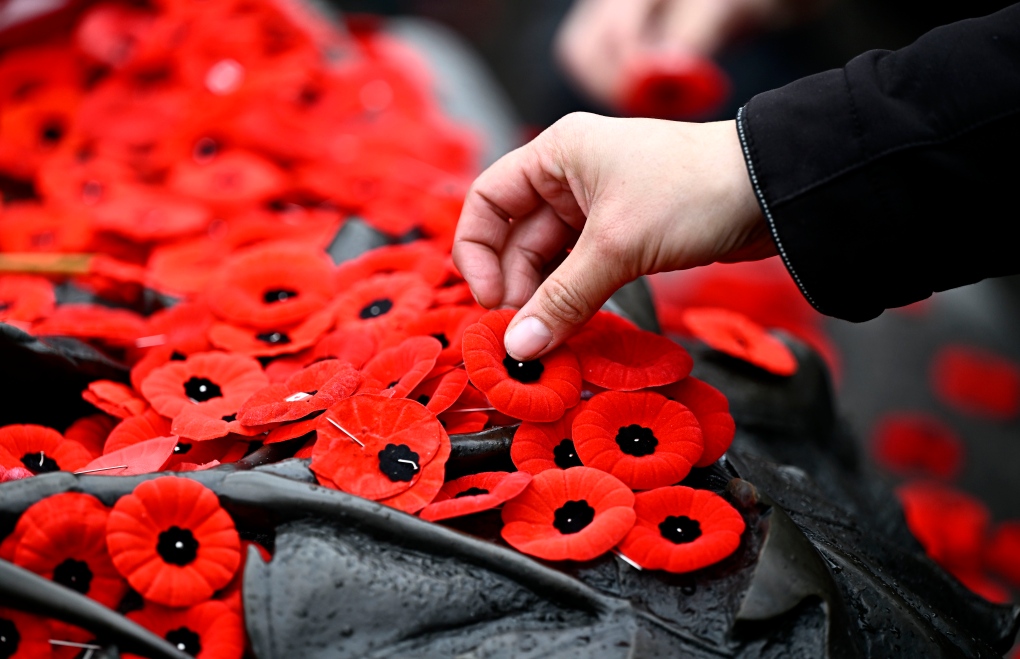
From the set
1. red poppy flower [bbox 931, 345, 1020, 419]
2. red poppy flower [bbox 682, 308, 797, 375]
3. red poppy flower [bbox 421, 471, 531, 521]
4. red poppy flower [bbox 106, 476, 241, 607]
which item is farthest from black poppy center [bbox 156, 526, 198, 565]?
red poppy flower [bbox 931, 345, 1020, 419]

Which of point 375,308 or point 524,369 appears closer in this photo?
point 524,369

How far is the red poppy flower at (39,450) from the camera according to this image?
105 centimetres

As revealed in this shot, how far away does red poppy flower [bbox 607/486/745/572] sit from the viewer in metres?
0.91

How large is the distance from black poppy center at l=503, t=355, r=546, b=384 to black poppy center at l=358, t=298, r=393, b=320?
310mm

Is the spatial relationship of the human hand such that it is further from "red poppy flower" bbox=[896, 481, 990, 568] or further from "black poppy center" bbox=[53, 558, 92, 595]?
"red poppy flower" bbox=[896, 481, 990, 568]

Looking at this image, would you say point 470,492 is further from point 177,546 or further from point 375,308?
point 375,308

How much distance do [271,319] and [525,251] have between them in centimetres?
42

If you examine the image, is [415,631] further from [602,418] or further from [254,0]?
[254,0]

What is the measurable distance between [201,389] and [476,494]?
1.52 ft

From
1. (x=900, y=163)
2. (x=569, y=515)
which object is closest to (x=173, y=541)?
(x=569, y=515)

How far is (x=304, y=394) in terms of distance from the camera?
42.2 inches

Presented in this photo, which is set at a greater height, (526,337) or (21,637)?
(526,337)

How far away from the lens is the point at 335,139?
2.16 metres

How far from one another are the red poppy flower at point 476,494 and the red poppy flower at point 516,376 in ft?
0.29
